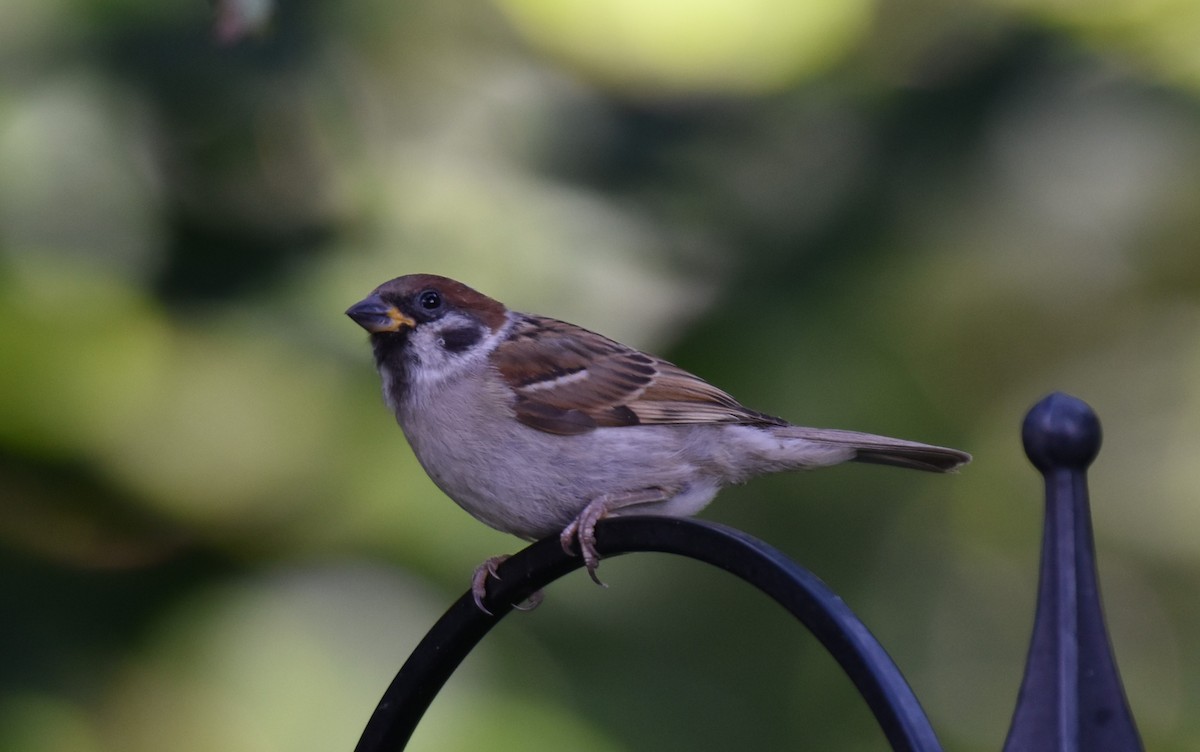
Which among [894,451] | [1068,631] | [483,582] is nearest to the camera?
[1068,631]

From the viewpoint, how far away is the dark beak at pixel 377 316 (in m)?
1.83

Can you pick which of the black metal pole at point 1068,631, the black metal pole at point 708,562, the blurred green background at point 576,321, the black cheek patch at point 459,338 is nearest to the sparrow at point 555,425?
the black cheek patch at point 459,338

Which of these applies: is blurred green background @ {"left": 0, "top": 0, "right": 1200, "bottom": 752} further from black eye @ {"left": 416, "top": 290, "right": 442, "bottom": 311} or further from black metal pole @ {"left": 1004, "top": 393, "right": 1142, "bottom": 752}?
black metal pole @ {"left": 1004, "top": 393, "right": 1142, "bottom": 752}

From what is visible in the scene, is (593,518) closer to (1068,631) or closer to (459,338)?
(459,338)

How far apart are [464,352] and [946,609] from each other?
107cm

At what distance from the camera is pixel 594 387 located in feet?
6.07

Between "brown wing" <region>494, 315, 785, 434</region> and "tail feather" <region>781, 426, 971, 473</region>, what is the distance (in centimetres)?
11

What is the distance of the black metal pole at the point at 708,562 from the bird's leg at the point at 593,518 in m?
0.01

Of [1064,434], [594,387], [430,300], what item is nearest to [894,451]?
[594,387]

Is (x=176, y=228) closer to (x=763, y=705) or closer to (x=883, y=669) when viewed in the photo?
(x=763, y=705)

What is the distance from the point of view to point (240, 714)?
230 cm

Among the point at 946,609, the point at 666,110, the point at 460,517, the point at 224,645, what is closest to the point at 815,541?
the point at 946,609

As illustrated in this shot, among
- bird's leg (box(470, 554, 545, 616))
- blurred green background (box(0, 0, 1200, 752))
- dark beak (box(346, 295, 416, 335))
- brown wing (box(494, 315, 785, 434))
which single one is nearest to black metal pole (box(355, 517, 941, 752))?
bird's leg (box(470, 554, 545, 616))

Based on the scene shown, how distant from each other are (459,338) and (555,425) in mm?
240
